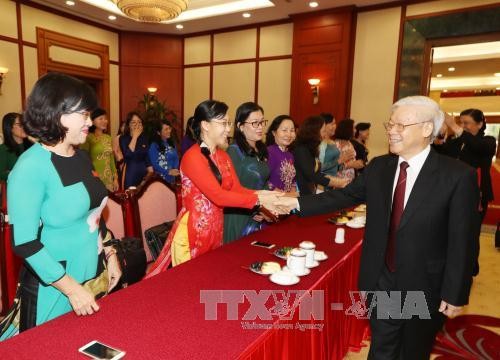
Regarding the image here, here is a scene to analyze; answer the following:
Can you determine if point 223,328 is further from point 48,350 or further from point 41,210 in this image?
point 41,210

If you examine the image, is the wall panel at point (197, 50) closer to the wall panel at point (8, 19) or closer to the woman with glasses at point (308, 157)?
the wall panel at point (8, 19)

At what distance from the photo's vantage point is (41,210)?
4.20 ft

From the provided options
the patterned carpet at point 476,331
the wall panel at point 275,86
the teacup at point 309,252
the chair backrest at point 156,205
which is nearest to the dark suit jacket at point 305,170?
the chair backrest at point 156,205

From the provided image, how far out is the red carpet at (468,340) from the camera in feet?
8.00

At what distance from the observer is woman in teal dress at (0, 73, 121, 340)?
121 cm

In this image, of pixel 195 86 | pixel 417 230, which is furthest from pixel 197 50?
pixel 417 230

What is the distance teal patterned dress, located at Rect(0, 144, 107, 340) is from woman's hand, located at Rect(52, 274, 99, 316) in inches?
1.1

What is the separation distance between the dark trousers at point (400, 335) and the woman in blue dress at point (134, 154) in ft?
12.0

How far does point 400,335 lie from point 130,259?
52.6 inches

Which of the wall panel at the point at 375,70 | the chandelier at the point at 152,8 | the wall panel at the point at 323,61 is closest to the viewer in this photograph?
the chandelier at the point at 152,8

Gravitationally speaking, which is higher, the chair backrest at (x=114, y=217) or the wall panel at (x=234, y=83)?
the wall panel at (x=234, y=83)

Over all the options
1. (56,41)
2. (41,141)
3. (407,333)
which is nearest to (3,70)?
(56,41)

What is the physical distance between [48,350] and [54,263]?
11.1 inches

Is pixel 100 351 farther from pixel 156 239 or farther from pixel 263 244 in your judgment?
pixel 156 239
